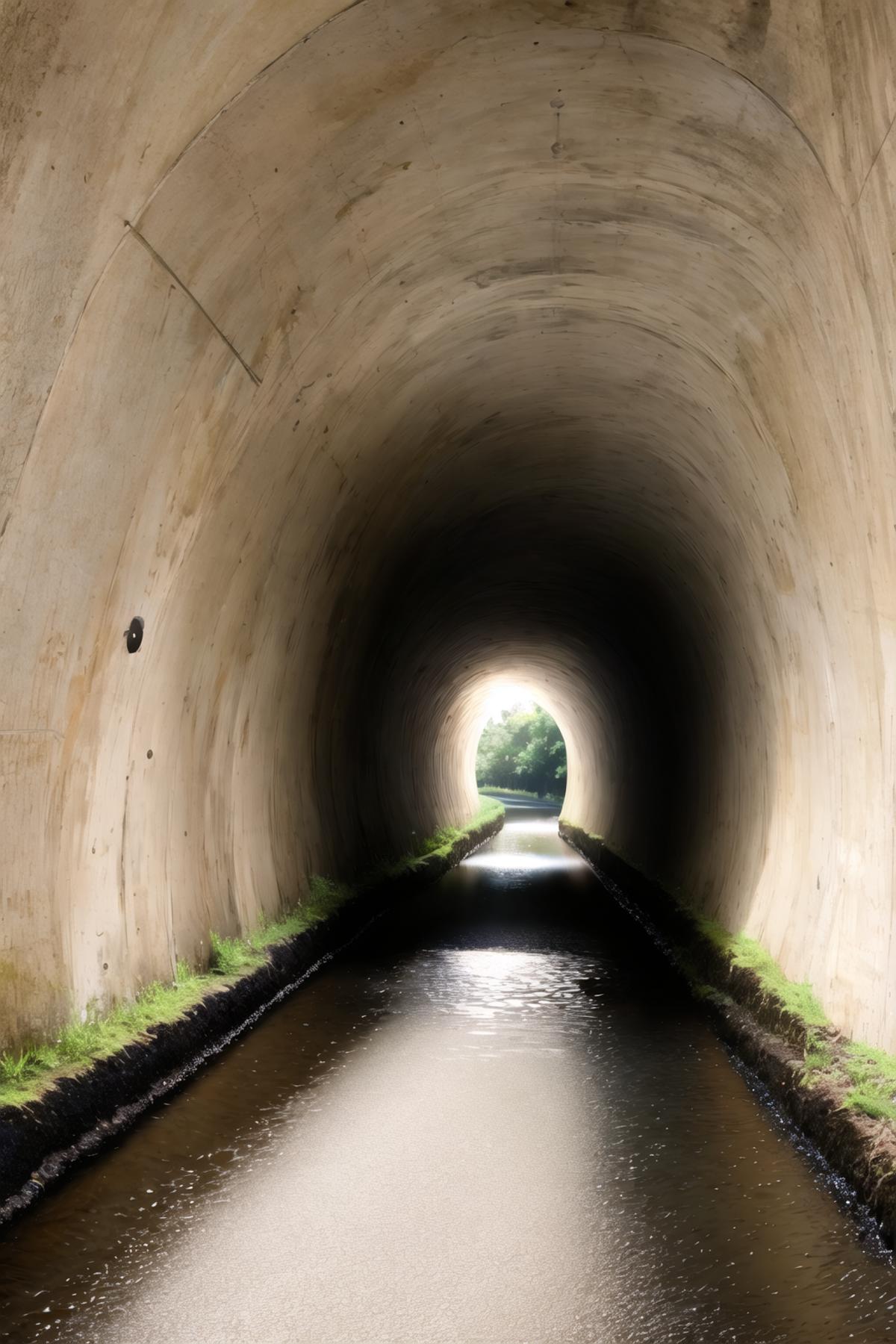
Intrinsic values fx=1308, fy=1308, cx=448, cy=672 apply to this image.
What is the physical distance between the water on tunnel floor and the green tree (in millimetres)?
50165

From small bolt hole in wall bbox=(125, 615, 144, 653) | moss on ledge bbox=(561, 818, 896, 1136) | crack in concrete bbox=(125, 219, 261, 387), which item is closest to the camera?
crack in concrete bbox=(125, 219, 261, 387)

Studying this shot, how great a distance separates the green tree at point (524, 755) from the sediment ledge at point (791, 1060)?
47.1 metres

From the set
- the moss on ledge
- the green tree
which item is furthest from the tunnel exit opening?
the moss on ledge

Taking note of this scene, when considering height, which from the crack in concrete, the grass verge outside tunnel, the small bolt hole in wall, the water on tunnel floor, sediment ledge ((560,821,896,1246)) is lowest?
the water on tunnel floor

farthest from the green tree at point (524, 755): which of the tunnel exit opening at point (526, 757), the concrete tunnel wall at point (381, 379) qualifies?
the concrete tunnel wall at point (381, 379)

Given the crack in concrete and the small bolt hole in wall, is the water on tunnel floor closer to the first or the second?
the small bolt hole in wall

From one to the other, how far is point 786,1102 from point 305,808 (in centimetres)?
696

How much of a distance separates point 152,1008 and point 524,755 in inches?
→ 2619

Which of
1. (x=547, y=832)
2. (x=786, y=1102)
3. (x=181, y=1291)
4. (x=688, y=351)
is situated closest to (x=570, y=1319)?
(x=181, y=1291)

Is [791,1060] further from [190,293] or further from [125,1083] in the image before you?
[190,293]

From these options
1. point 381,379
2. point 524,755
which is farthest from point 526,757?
point 381,379

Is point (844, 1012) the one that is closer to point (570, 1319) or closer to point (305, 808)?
point (570, 1319)

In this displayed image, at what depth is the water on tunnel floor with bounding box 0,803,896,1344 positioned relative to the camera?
4.18 m

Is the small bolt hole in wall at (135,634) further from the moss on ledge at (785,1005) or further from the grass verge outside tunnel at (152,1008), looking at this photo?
the moss on ledge at (785,1005)
